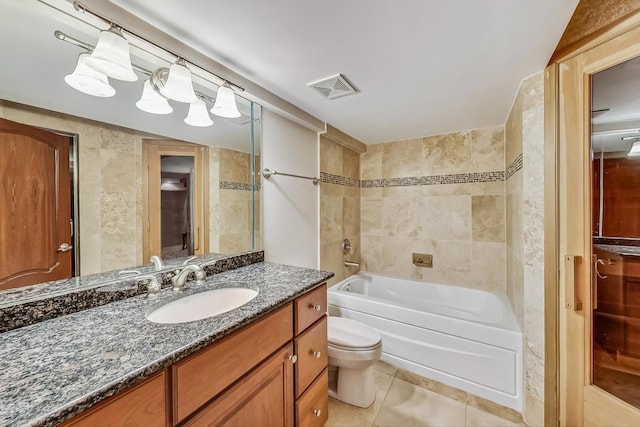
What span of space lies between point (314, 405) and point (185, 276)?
937 millimetres

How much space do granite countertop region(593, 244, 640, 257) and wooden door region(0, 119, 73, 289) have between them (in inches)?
94.3

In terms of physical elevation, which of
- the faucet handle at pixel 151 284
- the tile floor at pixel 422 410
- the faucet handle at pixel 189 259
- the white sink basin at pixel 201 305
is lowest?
the tile floor at pixel 422 410

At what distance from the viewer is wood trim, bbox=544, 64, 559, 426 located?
1.28 meters

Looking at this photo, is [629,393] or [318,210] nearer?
[629,393]

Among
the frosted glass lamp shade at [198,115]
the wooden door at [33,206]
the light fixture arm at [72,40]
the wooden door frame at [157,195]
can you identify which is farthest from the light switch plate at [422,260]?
the light fixture arm at [72,40]

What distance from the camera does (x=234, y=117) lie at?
1.49 m

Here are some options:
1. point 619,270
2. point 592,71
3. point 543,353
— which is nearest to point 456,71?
point 592,71

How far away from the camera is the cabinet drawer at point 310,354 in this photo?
3.72ft

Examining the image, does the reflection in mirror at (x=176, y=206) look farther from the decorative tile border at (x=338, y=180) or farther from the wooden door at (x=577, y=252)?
the wooden door at (x=577, y=252)

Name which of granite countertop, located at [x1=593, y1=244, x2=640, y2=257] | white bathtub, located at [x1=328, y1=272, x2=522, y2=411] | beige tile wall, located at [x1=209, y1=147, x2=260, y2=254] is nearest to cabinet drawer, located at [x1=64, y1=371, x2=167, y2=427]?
beige tile wall, located at [x1=209, y1=147, x2=260, y2=254]

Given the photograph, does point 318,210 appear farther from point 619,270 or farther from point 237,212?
point 619,270

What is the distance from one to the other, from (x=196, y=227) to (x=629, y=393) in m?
2.27

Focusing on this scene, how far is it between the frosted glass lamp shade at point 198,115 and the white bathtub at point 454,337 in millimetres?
1715

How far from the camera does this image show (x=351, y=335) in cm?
164
